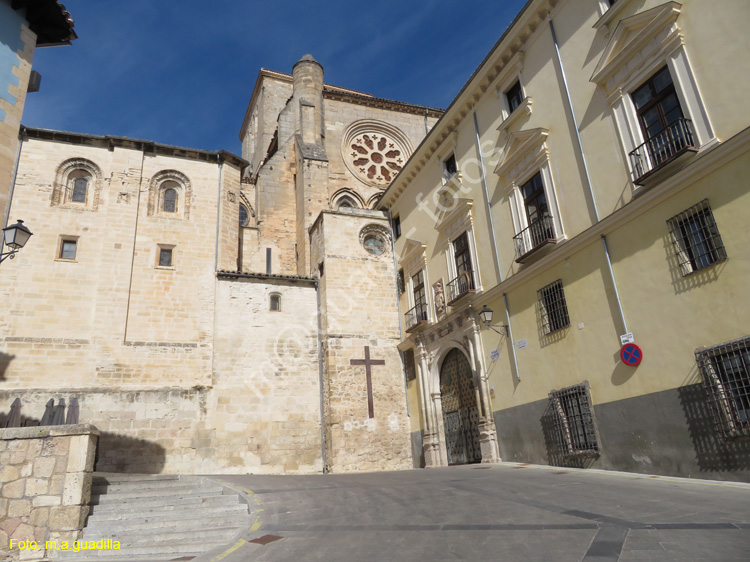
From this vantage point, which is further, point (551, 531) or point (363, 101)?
point (363, 101)

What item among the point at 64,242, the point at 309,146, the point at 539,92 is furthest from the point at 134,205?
the point at 539,92

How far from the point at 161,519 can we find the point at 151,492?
149cm

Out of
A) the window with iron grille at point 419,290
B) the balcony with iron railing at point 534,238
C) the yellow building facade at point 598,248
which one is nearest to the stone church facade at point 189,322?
the window with iron grille at point 419,290

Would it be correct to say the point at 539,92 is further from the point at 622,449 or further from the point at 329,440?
the point at 329,440

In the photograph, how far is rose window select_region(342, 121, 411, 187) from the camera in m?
25.4

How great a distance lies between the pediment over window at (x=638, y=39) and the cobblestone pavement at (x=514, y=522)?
7488 mm

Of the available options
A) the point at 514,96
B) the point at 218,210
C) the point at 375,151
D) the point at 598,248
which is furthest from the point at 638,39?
the point at 375,151

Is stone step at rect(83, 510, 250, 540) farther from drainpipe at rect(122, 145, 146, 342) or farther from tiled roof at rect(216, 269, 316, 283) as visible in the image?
tiled roof at rect(216, 269, 316, 283)

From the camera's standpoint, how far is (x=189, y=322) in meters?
16.6

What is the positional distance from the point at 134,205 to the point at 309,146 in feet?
26.1

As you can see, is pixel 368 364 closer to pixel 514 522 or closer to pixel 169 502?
pixel 169 502

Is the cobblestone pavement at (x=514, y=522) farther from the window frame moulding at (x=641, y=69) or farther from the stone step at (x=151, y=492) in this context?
the window frame moulding at (x=641, y=69)

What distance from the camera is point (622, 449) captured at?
30.8 ft

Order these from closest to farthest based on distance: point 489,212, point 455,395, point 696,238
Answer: point 696,238 → point 489,212 → point 455,395
